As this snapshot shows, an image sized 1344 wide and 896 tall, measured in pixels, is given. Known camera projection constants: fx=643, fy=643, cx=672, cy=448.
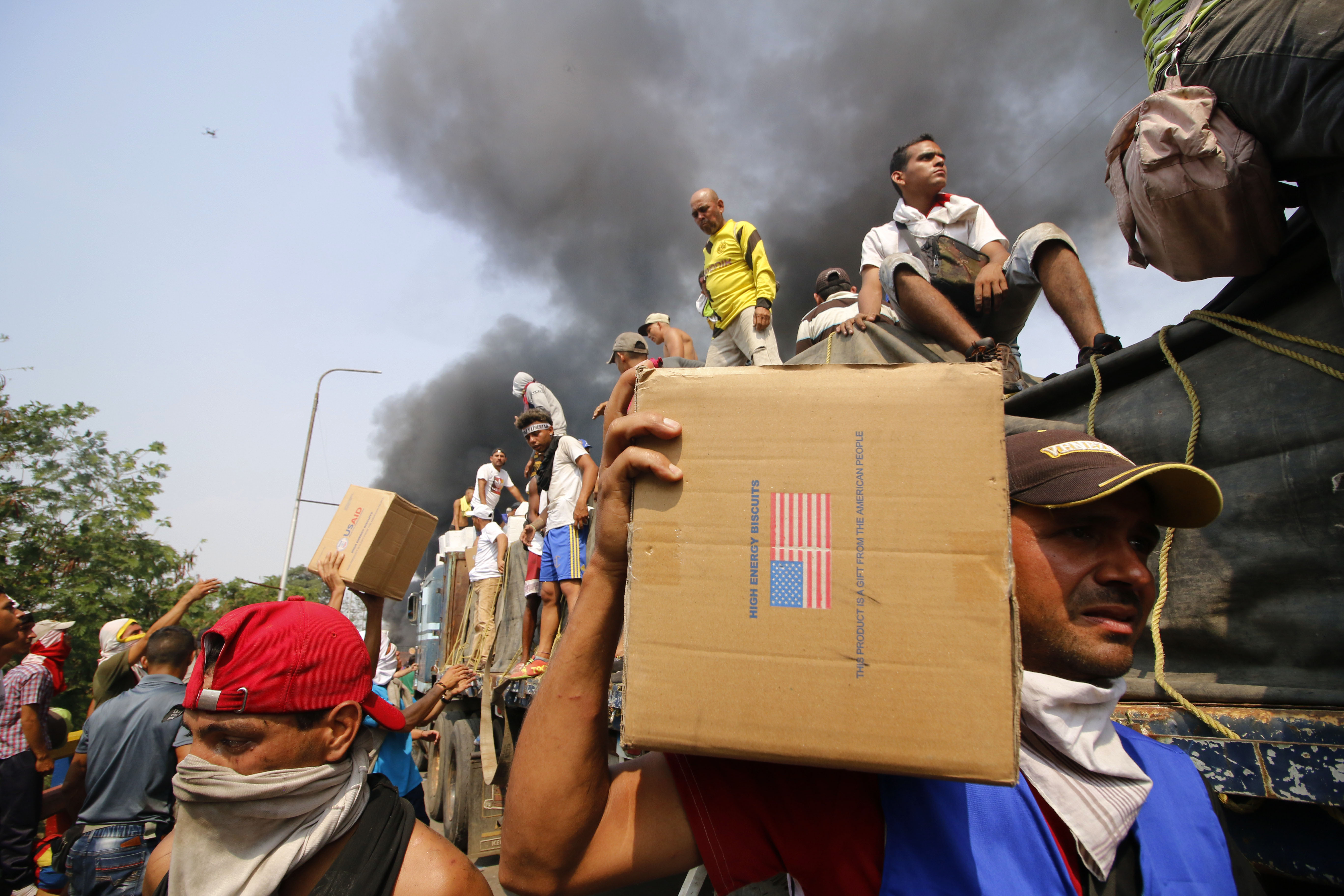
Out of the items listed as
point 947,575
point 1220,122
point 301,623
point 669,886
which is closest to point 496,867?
point 669,886

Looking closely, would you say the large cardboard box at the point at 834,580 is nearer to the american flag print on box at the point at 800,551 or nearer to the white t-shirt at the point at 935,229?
the american flag print on box at the point at 800,551

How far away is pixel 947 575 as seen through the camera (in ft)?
3.02

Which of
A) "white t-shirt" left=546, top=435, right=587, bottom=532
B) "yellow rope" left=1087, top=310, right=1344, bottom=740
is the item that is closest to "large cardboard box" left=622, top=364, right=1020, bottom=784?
"yellow rope" left=1087, top=310, right=1344, bottom=740

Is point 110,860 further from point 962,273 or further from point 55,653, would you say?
point 962,273

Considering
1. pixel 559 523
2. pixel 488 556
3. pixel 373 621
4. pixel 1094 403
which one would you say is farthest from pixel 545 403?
pixel 1094 403

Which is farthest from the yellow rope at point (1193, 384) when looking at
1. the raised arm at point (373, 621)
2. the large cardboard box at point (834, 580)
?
the raised arm at point (373, 621)

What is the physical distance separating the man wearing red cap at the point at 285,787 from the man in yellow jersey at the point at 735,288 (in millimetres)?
3899

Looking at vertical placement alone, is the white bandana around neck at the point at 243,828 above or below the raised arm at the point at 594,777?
below

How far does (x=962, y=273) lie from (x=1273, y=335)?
198cm

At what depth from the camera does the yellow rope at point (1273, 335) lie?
1.52 metres

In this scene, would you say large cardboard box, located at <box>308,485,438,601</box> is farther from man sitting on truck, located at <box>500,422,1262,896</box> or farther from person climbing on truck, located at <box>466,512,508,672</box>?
person climbing on truck, located at <box>466,512,508,672</box>

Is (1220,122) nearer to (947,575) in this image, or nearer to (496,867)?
(947,575)

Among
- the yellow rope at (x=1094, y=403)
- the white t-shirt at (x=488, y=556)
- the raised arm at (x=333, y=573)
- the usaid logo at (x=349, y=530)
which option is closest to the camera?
the yellow rope at (x=1094, y=403)

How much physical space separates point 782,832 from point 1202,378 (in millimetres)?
1776
